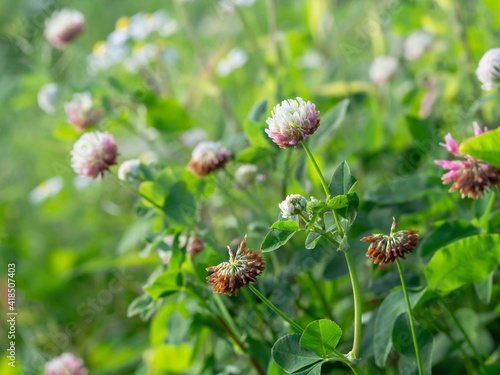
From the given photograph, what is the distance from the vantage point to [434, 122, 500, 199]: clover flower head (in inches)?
18.9

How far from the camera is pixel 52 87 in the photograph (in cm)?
111

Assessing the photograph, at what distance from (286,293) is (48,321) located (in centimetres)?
84

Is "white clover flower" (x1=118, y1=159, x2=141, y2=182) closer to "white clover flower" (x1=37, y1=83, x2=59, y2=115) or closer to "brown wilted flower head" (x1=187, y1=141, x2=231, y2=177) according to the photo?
"brown wilted flower head" (x1=187, y1=141, x2=231, y2=177)

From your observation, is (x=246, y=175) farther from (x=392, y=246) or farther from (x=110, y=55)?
(x=110, y=55)

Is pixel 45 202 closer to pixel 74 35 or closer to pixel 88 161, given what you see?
pixel 74 35

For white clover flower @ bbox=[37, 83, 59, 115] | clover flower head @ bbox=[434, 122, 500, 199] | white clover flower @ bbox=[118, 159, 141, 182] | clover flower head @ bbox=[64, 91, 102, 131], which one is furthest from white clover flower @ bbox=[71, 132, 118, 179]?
white clover flower @ bbox=[37, 83, 59, 115]

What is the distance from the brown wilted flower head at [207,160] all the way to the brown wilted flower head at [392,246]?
24 cm

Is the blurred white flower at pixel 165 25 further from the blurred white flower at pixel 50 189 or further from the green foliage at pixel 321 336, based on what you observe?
the green foliage at pixel 321 336

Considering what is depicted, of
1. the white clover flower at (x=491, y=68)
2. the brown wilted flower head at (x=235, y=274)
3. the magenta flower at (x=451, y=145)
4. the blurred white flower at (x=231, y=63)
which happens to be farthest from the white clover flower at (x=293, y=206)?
the blurred white flower at (x=231, y=63)

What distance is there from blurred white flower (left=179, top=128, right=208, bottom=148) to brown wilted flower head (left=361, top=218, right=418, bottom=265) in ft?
2.79

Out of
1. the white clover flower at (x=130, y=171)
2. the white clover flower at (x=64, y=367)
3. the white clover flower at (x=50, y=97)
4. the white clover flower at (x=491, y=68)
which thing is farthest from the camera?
the white clover flower at (x=50, y=97)

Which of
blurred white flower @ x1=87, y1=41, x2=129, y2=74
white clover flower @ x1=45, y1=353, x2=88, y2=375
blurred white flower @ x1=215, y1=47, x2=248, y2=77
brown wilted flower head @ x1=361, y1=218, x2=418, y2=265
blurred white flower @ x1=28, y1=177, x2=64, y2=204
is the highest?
blurred white flower @ x1=87, y1=41, x2=129, y2=74

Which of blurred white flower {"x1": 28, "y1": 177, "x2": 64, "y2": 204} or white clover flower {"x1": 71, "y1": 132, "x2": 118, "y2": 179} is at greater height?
white clover flower {"x1": 71, "y1": 132, "x2": 118, "y2": 179}

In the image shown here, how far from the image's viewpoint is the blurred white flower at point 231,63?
57.0 inches
